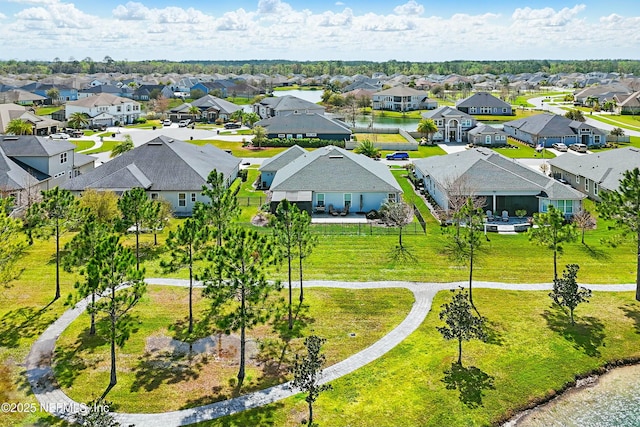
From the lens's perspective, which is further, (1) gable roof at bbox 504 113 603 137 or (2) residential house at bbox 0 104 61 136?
(2) residential house at bbox 0 104 61 136

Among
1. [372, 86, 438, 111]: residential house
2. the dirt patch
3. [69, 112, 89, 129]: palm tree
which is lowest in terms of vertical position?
the dirt patch

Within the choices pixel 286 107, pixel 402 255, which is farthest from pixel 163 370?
pixel 286 107

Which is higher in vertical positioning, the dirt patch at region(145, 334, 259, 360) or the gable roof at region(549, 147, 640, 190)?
the gable roof at region(549, 147, 640, 190)

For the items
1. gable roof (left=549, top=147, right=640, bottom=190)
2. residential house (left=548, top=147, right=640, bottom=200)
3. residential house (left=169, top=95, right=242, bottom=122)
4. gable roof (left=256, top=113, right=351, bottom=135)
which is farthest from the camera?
residential house (left=169, top=95, right=242, bottom=122)

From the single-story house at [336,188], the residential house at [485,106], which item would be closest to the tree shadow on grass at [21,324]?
the single-story house at [336,188]

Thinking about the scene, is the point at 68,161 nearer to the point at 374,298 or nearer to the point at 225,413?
the point at 374,298

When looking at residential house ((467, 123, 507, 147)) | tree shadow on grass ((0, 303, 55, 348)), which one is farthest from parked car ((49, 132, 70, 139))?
tree shadow on grass ((0, 303, 55, 348))

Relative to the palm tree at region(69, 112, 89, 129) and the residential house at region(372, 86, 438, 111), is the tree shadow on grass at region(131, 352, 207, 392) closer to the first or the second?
the palm tree at region(69, 112, 89, 129)
